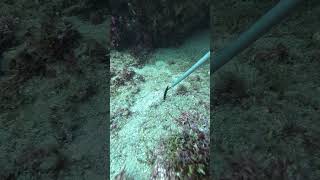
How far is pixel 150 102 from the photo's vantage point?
5402 millimetres

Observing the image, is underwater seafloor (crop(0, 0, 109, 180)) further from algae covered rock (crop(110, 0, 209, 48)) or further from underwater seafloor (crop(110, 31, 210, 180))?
algae covered rock (crop(110, 0, 209, 48))

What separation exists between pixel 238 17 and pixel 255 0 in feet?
1.92

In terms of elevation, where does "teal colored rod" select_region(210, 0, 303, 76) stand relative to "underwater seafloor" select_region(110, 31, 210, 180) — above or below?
above

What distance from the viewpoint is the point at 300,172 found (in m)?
4.24

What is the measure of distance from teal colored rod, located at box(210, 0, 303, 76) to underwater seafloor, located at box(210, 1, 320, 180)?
1.72 metres

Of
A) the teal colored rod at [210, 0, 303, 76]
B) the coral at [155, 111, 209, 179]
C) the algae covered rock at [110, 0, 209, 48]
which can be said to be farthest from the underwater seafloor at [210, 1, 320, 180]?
the teal colored rod at [210, 0, 303, 76]

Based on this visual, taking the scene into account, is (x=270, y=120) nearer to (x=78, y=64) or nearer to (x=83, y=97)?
(x=83, y=97)

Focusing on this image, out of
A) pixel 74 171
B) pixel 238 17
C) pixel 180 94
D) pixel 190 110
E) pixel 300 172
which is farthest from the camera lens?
pixel 238 17

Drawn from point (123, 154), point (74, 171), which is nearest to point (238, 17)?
point (123, 154)

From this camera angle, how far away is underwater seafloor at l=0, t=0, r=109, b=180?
480 centimetres

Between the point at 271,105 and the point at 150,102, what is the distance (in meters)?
1.82

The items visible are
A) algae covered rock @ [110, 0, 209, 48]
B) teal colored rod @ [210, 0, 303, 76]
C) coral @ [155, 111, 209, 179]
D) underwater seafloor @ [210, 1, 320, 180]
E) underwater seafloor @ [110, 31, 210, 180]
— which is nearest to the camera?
teal colored rod @ [210, 0, 303, 76]

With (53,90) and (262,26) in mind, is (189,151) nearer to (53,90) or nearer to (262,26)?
(262,26)

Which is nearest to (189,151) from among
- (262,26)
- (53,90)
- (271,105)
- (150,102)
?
(150,102)
